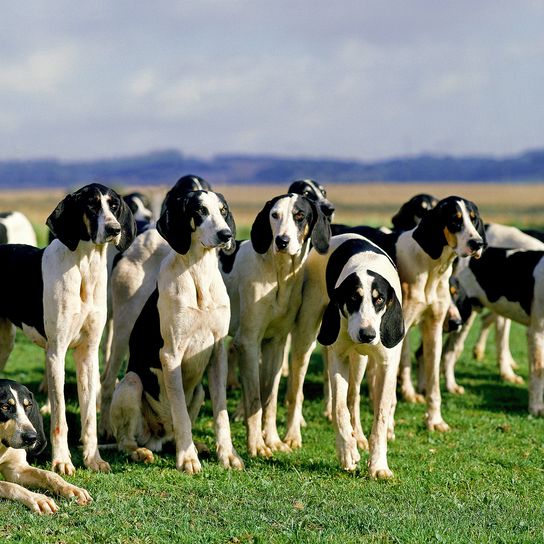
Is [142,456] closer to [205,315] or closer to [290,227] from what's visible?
[205,315]

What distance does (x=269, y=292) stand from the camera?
825 cm

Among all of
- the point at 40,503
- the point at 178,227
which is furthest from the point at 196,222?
the point at 40,503

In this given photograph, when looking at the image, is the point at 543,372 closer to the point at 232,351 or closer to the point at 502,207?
the point at 232,351

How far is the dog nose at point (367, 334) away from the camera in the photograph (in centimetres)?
686

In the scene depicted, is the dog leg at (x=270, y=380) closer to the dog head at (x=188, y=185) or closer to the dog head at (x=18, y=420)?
the dog head at (x=188, y=185)

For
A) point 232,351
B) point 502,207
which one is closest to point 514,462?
point 232,351

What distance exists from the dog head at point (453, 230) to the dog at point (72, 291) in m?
2.77

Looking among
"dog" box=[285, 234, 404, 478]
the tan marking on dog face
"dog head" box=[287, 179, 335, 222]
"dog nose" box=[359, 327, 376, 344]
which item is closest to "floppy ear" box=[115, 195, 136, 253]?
"dog" box=[285, 234, 404, 478]

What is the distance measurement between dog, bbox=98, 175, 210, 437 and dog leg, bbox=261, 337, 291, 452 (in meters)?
1.18

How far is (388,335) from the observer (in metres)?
7.10

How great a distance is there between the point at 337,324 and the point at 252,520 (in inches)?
71.2

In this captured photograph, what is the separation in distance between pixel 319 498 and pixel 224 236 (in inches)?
77.0

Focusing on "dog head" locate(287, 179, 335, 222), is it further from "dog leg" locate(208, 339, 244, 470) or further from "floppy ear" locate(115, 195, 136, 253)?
"floppy ear" locate(115, 195, 136, 253)

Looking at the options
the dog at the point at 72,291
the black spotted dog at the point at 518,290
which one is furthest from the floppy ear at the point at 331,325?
the black spotted dog at the point at 518,290
